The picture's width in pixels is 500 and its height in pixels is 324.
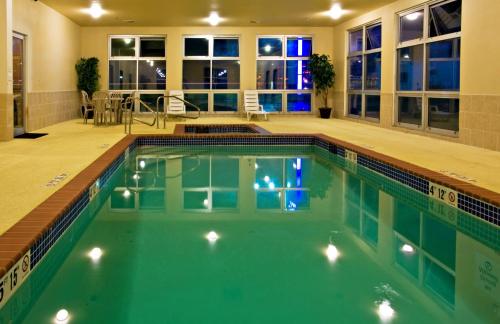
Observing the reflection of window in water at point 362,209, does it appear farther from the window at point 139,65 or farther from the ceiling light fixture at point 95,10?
the window at point 139,65

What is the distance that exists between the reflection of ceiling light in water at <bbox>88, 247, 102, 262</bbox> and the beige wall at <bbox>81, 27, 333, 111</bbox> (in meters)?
11.7

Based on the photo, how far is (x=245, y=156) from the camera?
25.7 feet

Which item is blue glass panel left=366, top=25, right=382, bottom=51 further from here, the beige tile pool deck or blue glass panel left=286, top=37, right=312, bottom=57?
blue glass panel left=286, top=37, right=312, bottom=57

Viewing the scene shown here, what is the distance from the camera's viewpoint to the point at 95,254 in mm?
3340

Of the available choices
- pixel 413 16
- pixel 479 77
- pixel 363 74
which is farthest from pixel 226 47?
Result: pixel 479 77

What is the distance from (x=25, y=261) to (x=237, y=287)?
3.48 ft

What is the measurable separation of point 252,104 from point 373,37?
11.3 feet

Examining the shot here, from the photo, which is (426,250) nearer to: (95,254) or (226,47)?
(95,254)

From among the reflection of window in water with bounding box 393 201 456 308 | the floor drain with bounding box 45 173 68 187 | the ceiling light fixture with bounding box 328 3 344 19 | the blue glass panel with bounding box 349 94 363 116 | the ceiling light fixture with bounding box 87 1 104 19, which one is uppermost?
the ceiling light fixture with bounding box 328 3 344 19

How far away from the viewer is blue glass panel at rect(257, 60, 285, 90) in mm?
15141

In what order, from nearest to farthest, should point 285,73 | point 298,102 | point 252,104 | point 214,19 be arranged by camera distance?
1. point 214,19
2. point 252,104
3. point 285,73
4. point 298,102

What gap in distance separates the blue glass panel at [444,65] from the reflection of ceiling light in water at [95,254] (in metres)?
6.79

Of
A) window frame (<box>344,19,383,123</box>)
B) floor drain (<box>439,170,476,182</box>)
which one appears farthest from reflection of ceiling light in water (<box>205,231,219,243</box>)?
window frame (<box>344,19,383,123</box>)

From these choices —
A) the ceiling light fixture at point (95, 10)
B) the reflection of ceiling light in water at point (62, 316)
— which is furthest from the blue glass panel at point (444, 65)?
the reflection of ceiling light in water at point (62, 316)
